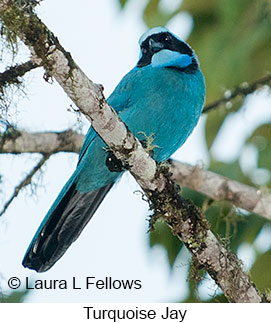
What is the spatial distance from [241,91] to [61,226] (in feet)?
7.03

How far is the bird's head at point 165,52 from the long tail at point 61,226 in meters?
1.04

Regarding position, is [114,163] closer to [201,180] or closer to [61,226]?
[61,226]

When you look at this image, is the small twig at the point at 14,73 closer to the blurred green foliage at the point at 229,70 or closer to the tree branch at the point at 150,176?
the tree branch at the point at 150,176

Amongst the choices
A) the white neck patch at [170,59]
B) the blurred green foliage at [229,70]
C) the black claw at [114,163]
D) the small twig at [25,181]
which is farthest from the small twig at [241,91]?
the black claw at [114,163]

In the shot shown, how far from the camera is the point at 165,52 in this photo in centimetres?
500

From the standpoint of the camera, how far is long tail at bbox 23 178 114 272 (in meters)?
4.21

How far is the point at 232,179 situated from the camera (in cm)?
547

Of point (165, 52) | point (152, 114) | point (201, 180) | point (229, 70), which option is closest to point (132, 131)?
point (152, 114)

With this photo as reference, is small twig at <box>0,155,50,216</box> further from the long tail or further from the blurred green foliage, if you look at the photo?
the blurred green foliage

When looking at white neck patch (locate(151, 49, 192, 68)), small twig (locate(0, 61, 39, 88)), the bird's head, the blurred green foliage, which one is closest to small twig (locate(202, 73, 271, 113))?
the blurred green foliage

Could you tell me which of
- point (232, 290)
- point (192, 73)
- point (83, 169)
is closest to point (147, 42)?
point (192, 73)

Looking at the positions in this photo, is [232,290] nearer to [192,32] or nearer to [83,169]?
[83,169]

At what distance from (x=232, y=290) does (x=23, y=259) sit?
129 cm

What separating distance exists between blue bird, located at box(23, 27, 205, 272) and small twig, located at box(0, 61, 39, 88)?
1.01 meters
